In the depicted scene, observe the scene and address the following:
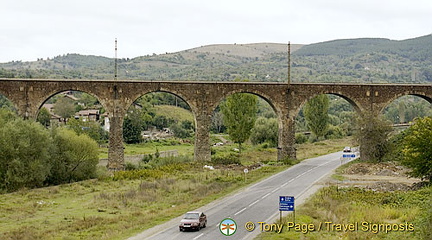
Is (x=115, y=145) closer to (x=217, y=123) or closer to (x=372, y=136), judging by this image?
(x=372, y=136)

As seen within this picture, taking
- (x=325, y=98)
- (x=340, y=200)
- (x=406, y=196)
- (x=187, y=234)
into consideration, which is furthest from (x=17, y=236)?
(x=325, y=98)

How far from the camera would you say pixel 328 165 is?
52.4 metres

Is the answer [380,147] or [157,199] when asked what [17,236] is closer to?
[157,199]

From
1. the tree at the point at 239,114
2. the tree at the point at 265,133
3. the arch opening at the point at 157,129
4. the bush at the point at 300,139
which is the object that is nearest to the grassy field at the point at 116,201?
the arch opening at the point at 157,129

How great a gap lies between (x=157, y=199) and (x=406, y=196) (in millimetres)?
16631

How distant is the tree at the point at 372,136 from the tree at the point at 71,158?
1031 inches

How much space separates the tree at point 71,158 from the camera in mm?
45750

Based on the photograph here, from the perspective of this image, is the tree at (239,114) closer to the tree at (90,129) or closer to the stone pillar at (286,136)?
the stone pillar at (286,136)

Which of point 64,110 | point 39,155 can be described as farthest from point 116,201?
point 64,110

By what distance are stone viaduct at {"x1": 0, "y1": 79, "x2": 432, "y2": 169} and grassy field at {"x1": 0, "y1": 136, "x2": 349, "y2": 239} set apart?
4.56 meters

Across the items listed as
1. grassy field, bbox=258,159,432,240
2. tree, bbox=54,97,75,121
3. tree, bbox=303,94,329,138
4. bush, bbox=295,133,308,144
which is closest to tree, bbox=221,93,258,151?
tree, bbox=303,94,329,138

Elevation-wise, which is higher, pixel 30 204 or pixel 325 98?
pixel 325 98

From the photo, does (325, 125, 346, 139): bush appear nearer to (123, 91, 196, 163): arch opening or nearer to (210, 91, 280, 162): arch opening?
(210, 91, 280, 162): arch opening

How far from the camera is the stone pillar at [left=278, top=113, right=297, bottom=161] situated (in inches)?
2181
